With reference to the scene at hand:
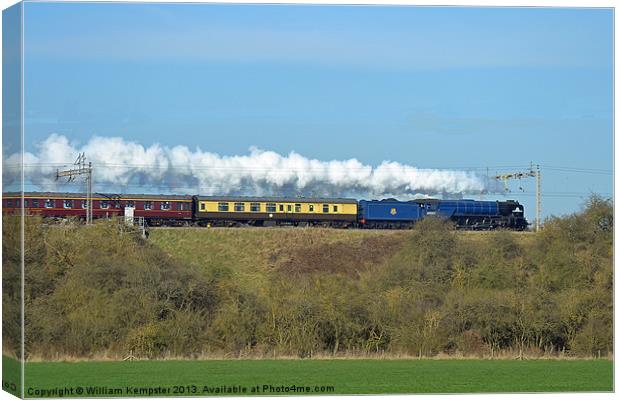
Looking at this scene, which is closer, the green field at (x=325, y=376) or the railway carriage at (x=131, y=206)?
the green field at (x=325, y=376)

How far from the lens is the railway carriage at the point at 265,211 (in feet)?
110

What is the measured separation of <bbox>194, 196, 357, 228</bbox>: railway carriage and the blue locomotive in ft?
3.84

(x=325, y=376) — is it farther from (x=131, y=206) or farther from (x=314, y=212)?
(x=314, y=212)

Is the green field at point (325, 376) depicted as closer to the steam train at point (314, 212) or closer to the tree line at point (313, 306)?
the tree line at point (313, 306)

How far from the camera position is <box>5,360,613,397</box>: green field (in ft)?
35.0

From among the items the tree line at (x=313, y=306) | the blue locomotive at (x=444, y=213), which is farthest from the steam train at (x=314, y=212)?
the tree line at (x=313, y=306)

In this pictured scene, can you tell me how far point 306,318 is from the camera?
1453cm

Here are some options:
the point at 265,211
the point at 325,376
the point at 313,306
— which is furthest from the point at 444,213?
the point at 325,376

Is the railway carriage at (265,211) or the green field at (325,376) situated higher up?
the railway carriage at (265,211)

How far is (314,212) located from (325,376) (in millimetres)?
22964

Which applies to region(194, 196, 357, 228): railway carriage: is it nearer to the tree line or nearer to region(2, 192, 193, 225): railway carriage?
region(2, 192, 193, 225): railway carriage

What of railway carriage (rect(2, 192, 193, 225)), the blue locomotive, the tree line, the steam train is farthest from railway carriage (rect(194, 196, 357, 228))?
the tree line

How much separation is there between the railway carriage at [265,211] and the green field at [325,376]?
69.5 ft

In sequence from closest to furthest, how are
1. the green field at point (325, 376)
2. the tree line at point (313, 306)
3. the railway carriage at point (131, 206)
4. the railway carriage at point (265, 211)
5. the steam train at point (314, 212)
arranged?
the green field at point (325, 376) < the tree line at point (313, 306) < the railway carriage at point (131, 206) < the steam train at point (314, 212) < the railway carriage at point (265, 211)
